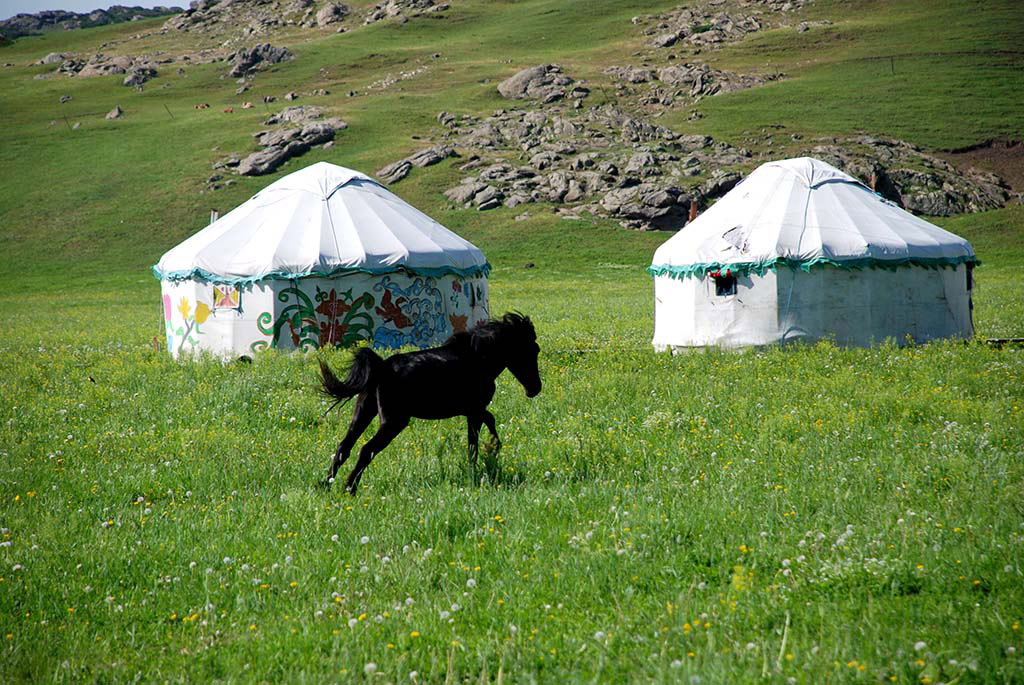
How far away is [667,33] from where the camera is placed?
111 metres

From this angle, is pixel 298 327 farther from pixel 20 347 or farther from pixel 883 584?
pixel 883 584

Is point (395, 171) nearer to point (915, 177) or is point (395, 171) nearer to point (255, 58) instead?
point (915, 177)

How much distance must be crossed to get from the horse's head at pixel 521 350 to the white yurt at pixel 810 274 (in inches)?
349

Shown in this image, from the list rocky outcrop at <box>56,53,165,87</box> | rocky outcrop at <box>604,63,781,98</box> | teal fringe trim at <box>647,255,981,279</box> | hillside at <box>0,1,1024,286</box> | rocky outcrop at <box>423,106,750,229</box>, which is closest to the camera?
teal fringe trim at <box>647,255,981,279</box>

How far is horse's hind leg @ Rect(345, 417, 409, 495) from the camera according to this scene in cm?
693

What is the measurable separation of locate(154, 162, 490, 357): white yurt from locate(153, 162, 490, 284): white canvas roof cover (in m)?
A: 0.02

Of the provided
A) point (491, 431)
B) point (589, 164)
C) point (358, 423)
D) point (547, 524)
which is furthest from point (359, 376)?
point (589, 164)

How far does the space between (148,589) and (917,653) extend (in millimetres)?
4094

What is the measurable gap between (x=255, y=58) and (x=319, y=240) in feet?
340

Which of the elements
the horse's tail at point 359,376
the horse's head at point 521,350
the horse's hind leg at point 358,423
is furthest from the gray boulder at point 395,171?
the horse's tail at point 359,376

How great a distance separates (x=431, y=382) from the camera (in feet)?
23.7

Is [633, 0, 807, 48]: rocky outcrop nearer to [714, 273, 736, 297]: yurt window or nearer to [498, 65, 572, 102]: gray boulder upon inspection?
[498, 65, 572, 102]: gray boulder

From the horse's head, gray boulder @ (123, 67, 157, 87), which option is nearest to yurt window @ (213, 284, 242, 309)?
the horse's head

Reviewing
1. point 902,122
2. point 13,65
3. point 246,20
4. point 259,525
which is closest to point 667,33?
point 902,122
